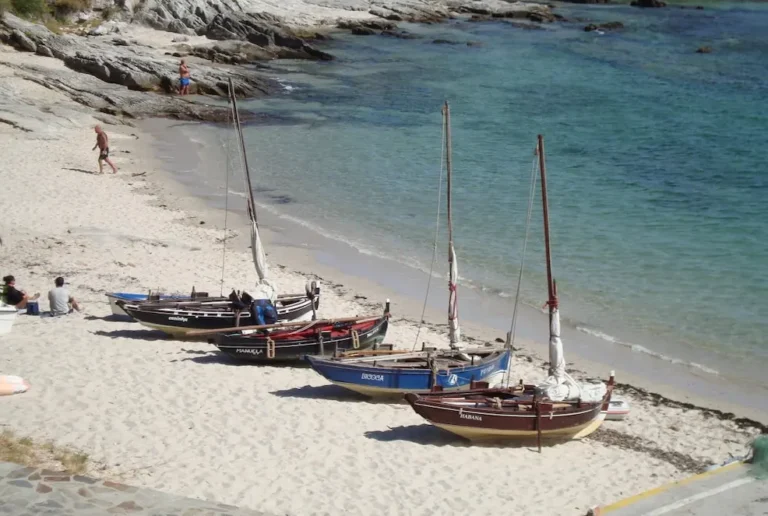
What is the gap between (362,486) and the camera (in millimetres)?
13797

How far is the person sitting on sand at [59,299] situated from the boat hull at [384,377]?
19.4ft

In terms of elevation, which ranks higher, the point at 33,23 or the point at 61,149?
the point at 33,23

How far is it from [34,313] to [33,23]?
34596mm

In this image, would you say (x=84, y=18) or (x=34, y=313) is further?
(x=84, y=18)

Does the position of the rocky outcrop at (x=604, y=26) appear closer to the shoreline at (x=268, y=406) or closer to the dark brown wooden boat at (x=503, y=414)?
the shoreline at (x=268, y=406)

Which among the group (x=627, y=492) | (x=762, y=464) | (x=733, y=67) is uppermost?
(x=733, y=67)

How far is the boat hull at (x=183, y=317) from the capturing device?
18.9 metres

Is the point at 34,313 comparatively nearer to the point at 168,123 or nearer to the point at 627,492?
the point at 627,492

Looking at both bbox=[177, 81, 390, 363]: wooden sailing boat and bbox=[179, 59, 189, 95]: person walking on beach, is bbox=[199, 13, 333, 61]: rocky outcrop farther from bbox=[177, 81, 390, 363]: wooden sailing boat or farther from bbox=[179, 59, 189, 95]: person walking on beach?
bbox=[177, 81, 390, 363]: wooden sailing boat

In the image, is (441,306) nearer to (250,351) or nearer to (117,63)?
(250,351)

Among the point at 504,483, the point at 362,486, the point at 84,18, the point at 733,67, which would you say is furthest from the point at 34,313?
the point at 733,67

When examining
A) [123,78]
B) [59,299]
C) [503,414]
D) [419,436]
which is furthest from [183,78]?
[503,414]

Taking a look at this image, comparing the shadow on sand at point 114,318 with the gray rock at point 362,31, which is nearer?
the shadow on sand at point 114,318

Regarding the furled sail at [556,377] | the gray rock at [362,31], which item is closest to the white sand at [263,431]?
the furled sail at [556,377]
